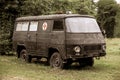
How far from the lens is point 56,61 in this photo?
17000mm

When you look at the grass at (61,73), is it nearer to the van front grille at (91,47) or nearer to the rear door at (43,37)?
the rear door at (43,37)

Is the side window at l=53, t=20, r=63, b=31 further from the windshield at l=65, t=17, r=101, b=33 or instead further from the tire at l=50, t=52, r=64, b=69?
the tire at l=50, t=52, r=64, b=69

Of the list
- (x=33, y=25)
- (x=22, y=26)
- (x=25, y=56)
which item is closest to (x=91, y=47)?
(x=33, y=25)

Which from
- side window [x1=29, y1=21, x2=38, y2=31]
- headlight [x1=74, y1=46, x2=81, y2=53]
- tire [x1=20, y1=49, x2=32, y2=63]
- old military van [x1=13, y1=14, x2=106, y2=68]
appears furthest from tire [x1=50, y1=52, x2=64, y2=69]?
tire [x1=20, y1=49, x2=32, y2=63]

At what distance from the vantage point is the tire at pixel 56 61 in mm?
16567

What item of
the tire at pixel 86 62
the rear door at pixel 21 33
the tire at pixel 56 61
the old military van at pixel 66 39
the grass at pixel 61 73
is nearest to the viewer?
the grass at pixel 61 73

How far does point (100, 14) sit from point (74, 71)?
47.9 meters

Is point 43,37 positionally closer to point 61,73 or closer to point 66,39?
point 66,39

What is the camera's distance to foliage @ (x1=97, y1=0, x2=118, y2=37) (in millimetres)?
60375

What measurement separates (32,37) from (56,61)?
2.30 meters

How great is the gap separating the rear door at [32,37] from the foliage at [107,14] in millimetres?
41089

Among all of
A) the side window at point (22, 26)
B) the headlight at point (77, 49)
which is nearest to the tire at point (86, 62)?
the headlight at point (77, 49)

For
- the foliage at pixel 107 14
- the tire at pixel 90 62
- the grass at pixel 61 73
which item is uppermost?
the foliage at pixel 107 14

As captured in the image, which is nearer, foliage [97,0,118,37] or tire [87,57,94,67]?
tire [87,57,94,67]
